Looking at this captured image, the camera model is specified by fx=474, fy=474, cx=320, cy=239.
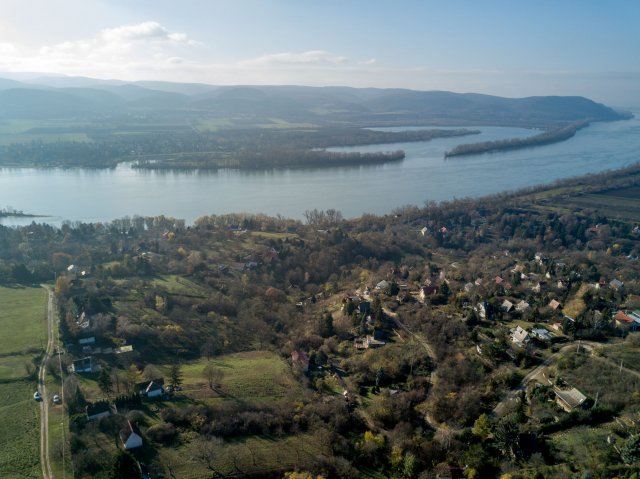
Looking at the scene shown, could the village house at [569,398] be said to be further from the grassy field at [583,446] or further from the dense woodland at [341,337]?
the grassy field at [583,446]

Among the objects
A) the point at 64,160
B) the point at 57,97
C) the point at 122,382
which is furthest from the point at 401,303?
the point at 57,97

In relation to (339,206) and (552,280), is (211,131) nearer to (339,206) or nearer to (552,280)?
(339,206)

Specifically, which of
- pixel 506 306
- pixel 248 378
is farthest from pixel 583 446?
pixel 248 378

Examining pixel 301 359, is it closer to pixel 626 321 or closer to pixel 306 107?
pixel 626 321

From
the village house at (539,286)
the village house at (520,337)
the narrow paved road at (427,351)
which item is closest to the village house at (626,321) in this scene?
the village house at (520,337)

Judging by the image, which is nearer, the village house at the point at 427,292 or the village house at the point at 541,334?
the village house at the point at 541,334
